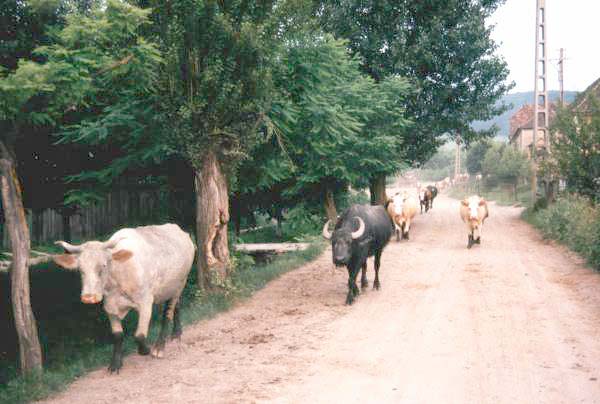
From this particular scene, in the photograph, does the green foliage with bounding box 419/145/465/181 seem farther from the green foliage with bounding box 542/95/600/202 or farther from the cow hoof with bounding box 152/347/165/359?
the cow hoof with bounding box 152/347/165/359

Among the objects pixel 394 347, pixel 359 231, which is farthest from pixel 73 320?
pixel 394 347

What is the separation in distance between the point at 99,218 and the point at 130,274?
48.4ft

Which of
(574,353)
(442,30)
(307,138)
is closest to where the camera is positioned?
(574,353)

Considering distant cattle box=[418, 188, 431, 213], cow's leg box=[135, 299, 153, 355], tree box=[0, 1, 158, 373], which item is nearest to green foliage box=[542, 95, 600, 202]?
distant cattle box=[418, 188, 431, 213]

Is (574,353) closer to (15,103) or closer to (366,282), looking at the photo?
(366,282)

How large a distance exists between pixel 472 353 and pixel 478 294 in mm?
4168

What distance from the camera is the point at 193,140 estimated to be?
11258 millimetres

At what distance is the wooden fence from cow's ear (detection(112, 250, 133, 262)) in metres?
10.7

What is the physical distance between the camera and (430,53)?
79.4 feet

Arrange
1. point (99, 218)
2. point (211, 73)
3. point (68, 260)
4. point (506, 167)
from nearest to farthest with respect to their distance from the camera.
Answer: point (68, 260) → point (211, 73) → point (99, 218) → point (506, 167)

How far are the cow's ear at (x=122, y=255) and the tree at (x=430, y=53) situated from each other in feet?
60.4

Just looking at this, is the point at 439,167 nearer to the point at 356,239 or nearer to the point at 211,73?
the point at 356,239

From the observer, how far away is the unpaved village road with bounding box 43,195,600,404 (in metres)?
6.73

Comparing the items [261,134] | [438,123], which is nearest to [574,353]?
[261,134]
